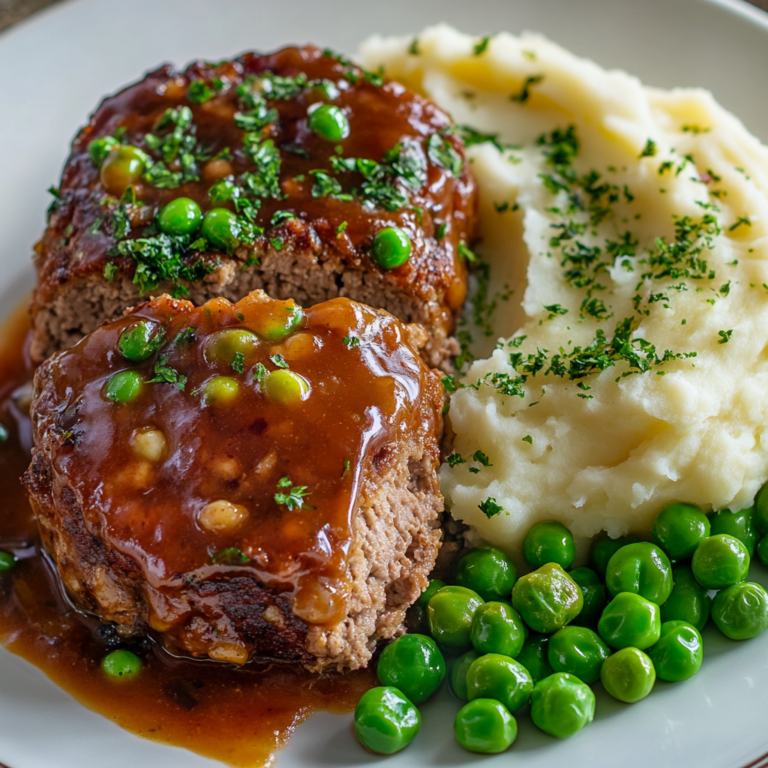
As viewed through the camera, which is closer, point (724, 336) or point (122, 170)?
point (724, 336)

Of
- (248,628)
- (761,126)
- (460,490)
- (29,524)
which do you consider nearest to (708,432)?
(460,490)

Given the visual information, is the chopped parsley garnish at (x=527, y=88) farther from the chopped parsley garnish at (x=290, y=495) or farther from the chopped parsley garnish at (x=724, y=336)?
the chopped parsley garnish at (x=290, y=495)

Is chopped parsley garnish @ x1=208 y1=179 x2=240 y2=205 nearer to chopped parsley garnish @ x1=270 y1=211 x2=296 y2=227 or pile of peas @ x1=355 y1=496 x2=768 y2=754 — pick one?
chopped parsley garnish @ x1=270 y1=211 x2=296 y2=227

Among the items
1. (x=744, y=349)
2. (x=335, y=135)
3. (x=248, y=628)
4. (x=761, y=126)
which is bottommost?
(x=248, y=628)

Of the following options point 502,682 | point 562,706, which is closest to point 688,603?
point 562,706

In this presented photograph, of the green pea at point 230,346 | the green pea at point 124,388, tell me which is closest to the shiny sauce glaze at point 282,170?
the green pea at point 230,346

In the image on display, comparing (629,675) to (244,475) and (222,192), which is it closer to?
(244,475)

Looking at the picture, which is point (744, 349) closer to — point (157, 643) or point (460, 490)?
point (460, 490)
